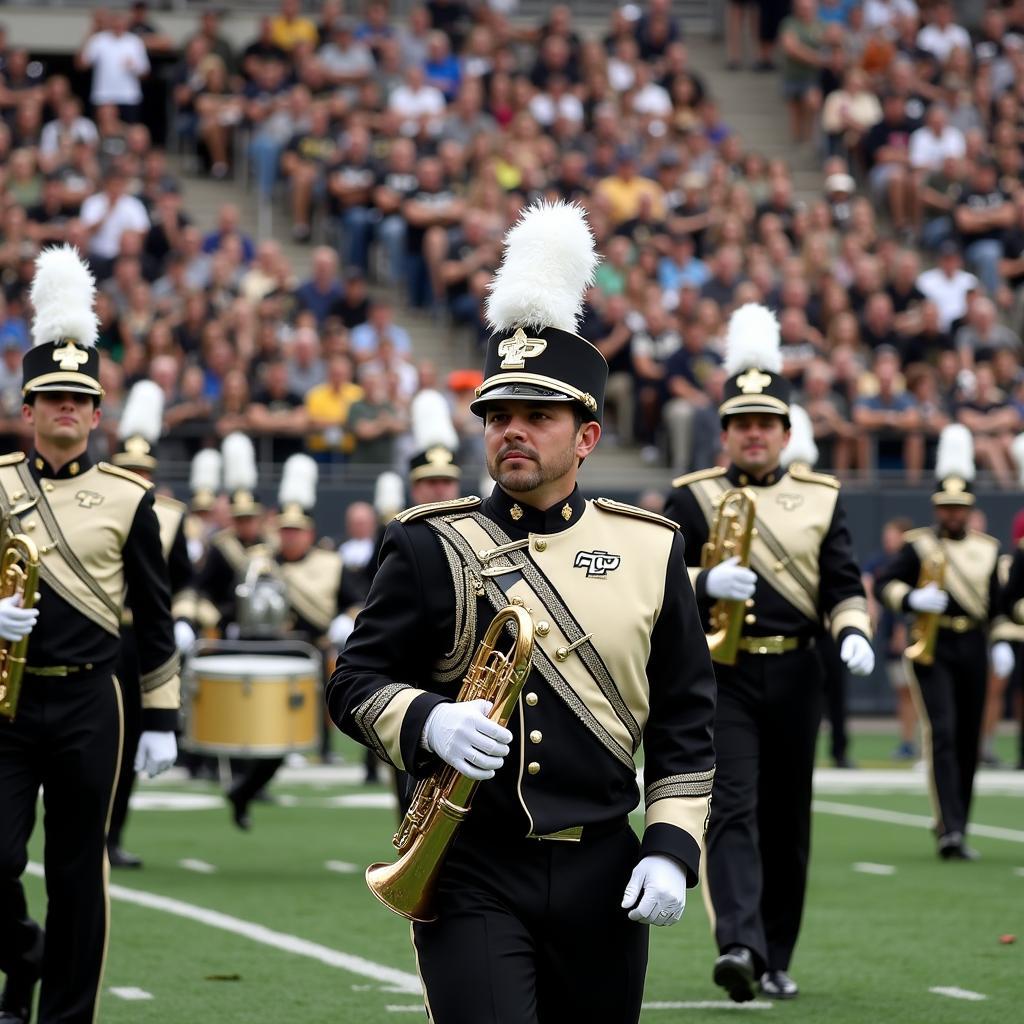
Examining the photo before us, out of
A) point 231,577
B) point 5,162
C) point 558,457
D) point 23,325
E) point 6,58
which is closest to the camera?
point 558,457

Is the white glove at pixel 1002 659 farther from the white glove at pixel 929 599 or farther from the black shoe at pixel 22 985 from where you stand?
the black shoe at pixel 22 985

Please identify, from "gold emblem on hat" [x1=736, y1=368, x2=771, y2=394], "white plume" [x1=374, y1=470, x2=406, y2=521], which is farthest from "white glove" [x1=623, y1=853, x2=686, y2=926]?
"white plume" [x1=374, y1=470, x2=406, y2=521]

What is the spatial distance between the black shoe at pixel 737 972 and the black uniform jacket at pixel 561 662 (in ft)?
8.85

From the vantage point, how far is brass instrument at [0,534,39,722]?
6707mm

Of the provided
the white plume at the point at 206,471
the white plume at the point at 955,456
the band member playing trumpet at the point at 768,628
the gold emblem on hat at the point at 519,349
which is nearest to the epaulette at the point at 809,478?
the band member playing trumpet at the point at 768,628

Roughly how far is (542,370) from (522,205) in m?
16.2

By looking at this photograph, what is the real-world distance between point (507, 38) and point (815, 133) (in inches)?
155

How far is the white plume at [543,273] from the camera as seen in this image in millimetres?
4812

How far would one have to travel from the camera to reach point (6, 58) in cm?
2319

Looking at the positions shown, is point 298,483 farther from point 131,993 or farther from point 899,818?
point 131,993

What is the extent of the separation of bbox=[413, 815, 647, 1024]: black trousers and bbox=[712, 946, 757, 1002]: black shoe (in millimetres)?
2780

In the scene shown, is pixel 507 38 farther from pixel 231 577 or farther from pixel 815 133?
pixel 231 577

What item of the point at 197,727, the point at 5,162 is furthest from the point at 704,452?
the point at 197,727

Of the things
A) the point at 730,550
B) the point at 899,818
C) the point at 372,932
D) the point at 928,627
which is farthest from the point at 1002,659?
the point at 730,550
